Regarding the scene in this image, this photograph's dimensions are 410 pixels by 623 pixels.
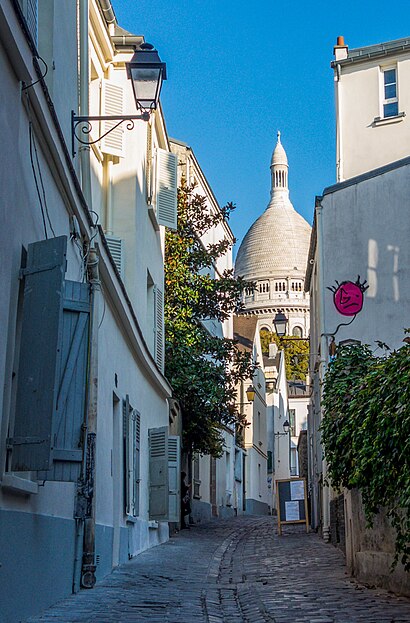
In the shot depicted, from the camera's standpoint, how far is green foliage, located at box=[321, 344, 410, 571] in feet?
28.3

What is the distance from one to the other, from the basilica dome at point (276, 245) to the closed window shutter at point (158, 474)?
12811cm

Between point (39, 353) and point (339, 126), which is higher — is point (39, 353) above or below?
below

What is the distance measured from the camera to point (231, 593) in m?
9.91

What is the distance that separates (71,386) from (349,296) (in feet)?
41.2

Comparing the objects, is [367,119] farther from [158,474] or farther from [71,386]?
[71,386]

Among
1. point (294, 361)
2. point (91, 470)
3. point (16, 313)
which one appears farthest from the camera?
point (294, 361)

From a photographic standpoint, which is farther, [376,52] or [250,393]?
[250,393]

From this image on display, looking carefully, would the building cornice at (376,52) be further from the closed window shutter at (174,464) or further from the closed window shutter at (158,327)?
the closed window shutter at (174,464)

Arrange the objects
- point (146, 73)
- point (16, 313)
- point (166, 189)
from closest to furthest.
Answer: point (16, 313), point (146, 73), point (166, 189)

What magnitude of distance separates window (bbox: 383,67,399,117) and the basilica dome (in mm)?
121019

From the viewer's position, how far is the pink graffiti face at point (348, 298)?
63.8 ft

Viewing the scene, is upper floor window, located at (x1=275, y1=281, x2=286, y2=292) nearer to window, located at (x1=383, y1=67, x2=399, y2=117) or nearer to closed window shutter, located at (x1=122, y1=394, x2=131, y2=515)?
window, located at (x1=383, y1=67, x2=399, y2=117)

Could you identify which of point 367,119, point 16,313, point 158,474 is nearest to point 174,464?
point 158,474

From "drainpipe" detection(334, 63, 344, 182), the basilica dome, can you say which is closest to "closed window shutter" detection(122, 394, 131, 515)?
"drainpipe" detection(334, 63, 344, 182)
